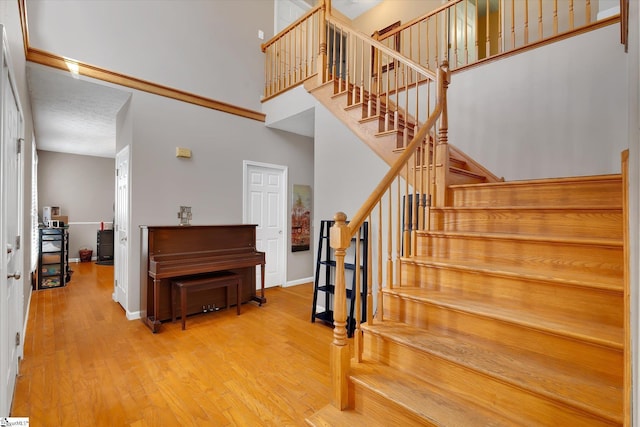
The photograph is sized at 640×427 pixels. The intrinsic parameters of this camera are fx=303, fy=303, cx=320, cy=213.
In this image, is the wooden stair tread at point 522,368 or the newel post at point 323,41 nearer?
the wooden stair tread at point 522,368

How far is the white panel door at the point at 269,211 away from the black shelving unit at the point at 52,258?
330 centimetres

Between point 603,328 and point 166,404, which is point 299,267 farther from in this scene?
point 603,328

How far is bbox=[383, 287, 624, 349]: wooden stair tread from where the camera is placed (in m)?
1.32

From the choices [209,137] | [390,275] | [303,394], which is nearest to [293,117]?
[209,137]

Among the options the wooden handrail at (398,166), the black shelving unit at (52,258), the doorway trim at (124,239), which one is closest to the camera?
the wooden handrail at (398,166)

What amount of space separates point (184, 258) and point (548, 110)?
13.5 ft

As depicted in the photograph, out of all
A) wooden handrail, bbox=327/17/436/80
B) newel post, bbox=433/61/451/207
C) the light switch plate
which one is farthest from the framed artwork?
newel post, bbox=433/61/451/207

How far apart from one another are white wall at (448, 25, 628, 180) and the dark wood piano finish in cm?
297

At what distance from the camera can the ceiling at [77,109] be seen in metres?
3.34

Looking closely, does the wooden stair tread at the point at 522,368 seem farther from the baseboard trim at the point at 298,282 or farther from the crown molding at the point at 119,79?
the crown molding at the point at 119,79

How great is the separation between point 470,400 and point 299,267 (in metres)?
4.05

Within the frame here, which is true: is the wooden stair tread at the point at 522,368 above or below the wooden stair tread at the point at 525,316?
below

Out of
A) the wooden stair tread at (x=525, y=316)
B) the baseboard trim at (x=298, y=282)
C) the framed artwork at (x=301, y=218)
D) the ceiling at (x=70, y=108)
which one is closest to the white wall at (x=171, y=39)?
the ceiling at (x=70, y=108)

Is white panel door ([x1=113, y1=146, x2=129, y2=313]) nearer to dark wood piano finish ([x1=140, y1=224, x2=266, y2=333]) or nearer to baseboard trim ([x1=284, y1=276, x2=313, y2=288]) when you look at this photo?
dark wood piano finish ([x1=140, y1=224, x2=266, y2=333])
